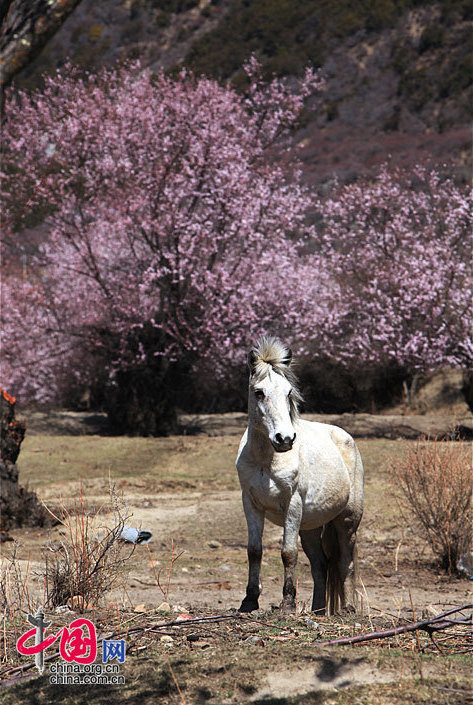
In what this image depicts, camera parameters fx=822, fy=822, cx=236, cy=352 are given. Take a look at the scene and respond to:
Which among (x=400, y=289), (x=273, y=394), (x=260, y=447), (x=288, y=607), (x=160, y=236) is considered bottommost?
(x=288, y=607)

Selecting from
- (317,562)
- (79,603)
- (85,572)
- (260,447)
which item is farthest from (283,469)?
(79,603)

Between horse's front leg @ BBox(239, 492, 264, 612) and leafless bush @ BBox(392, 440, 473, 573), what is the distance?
14.3 feet

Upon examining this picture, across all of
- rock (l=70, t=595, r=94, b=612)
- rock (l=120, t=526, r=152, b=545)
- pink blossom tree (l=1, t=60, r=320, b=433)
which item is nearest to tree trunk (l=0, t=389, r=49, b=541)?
rock (l=120, t=526, r=152, b=545)

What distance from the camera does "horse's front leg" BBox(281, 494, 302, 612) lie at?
5.33 metres

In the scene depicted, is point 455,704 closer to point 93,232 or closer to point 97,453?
point 97,453

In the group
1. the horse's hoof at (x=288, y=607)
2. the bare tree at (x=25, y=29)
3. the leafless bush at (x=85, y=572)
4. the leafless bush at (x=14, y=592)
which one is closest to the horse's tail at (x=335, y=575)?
the horse's hoof at (x=288, y=607)

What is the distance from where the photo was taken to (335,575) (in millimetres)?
6398

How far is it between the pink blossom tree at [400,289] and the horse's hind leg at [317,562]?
505 inches

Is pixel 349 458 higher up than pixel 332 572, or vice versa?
pixel 349 458

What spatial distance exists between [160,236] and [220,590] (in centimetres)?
1343

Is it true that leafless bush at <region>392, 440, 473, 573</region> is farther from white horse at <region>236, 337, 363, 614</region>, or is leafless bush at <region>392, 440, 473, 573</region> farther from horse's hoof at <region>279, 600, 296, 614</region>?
horse's hoof at <region>279, 600, 296, 614</region>

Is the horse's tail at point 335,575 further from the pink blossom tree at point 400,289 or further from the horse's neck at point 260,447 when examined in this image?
the pink blossom tree at point 400,289

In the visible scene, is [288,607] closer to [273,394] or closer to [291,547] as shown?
[291,547]

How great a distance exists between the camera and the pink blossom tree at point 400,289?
63.6 feet
